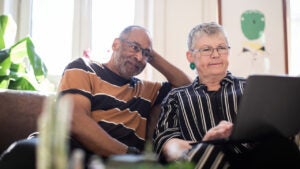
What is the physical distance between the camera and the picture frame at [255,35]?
2.51 m

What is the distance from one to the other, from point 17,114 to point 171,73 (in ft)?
2.68

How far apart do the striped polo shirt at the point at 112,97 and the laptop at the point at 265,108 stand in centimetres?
64

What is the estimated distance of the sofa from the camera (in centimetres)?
164

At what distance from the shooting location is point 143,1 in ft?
9.09

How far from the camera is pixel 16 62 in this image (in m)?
2.13

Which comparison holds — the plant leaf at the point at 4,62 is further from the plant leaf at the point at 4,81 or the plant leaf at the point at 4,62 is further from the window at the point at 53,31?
the window at the point at 53,31

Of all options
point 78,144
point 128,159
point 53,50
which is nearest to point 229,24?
point 53,50

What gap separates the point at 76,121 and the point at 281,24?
70.5 inches

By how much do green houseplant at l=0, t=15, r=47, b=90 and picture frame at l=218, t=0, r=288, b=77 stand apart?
1335 mm

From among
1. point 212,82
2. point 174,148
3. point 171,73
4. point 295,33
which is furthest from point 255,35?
point 174,148

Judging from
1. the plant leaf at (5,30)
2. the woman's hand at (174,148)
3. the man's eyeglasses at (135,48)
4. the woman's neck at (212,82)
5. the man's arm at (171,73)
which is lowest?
the woman's hand at (174,148)

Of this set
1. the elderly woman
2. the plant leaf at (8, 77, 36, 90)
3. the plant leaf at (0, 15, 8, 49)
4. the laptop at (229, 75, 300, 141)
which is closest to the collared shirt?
the elderly woman

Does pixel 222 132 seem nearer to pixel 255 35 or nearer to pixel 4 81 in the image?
pixel 4 81

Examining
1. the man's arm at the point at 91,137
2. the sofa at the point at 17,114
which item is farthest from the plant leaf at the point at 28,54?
the man's arm at the point at 91,137
